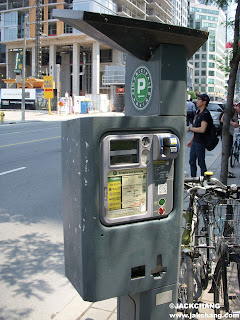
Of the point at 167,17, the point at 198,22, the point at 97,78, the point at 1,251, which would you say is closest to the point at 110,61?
the point at 97,78

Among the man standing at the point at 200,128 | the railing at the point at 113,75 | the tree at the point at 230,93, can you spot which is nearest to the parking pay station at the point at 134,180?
the tree at the point at 230,93

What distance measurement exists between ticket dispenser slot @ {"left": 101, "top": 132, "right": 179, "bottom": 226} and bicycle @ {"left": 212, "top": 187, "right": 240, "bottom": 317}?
932 millimetres

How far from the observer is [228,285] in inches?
121

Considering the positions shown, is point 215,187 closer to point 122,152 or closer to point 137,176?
point 137,176

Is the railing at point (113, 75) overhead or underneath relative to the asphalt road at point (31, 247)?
overhead

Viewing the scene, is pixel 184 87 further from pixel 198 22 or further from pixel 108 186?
pixel 198 22

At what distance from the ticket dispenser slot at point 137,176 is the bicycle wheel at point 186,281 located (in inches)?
41.3

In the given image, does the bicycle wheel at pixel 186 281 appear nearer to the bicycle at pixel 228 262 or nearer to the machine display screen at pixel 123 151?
the bicycle at pixel 228 262

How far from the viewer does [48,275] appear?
4.30 m

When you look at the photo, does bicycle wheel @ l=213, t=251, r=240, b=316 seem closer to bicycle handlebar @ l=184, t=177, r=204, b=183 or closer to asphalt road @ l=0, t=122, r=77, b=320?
bicycle handlebar @ l=184, t=177, r=204, b=183

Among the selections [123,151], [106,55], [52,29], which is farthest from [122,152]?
[106,55]

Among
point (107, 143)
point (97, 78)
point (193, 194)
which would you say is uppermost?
point (97, 78)

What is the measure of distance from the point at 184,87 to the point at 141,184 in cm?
66

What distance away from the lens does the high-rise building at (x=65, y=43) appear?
202 feet
